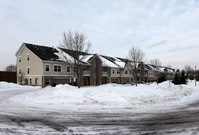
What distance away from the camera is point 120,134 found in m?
6.04

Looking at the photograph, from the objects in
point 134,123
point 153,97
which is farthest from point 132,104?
point 134,123

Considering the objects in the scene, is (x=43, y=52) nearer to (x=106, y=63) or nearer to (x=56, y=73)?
(x=56, y=73)

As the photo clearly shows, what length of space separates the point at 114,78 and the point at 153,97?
1457 inches

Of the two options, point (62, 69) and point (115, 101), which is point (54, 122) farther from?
point (62, 69)

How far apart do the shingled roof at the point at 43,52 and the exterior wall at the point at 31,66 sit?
79 centimetres

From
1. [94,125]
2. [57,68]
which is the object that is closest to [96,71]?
[57,68]

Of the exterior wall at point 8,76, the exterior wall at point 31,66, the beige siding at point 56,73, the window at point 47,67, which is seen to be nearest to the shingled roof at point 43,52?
the exterior wall at point 31,66

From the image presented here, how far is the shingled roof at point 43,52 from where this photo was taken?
115ft

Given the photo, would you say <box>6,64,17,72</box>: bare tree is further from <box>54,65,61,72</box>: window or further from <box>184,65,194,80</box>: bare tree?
<box>184,65,194,80</box>: bare tree

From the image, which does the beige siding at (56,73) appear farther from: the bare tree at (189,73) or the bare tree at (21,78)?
the bare tree at (189,73)

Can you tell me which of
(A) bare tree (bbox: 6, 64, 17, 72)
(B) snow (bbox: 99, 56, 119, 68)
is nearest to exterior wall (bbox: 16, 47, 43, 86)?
(B) snow (bbox: 99, 56, 119, 68)

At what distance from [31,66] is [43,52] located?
390 cm

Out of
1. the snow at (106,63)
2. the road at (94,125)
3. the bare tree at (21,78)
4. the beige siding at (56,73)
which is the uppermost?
the snow at (106,63)

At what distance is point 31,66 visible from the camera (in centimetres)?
3588
